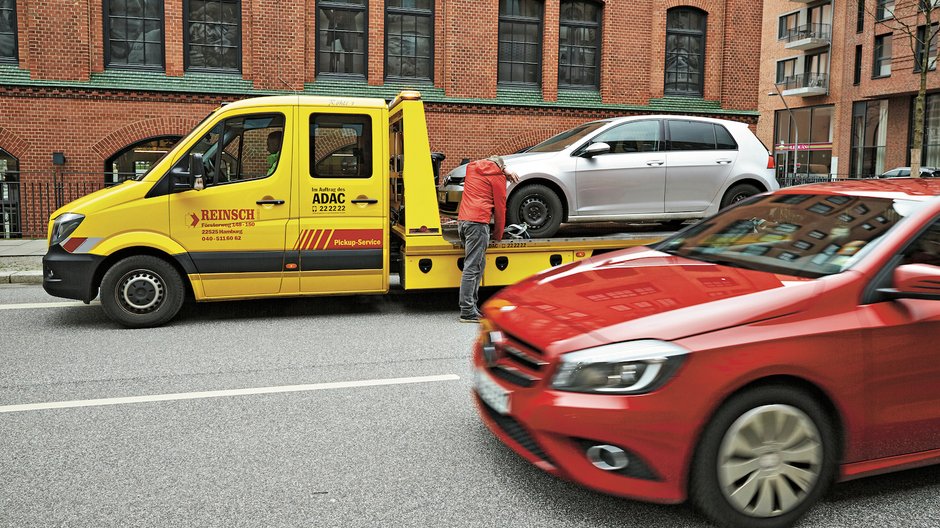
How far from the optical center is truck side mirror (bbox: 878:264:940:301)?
3523 mm

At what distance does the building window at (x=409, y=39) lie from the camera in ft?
63.1

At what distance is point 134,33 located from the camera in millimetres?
17906

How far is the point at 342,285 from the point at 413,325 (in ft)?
2.89

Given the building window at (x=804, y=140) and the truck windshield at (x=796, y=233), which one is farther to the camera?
the building window at (x=804, y=140)

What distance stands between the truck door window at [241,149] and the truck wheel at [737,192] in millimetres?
5494

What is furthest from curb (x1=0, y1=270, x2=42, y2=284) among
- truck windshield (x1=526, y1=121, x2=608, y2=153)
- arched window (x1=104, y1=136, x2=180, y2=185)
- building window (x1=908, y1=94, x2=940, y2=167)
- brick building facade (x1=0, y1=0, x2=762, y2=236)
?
building window (x1=908, y1=94, x2=940, y2=167)

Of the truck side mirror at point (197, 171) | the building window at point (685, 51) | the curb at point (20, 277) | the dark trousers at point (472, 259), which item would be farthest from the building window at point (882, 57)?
the truck side mirror at point (197, 171)

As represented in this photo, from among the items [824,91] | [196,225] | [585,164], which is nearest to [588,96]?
[585,164]

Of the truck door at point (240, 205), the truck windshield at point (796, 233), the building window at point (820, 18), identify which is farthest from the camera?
the building window at point (820, 18)

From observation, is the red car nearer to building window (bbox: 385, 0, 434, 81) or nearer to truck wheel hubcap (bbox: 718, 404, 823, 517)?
truck wheel hubcap (bbox: 718, 404, 823, 517)

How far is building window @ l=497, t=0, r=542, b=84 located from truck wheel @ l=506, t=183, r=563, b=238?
11324 mm

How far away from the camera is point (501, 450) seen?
178 inches

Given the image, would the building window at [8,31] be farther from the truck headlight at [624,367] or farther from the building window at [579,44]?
the truck headlight at [624,367]

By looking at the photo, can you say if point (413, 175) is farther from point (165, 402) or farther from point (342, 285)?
point (165, 402)
